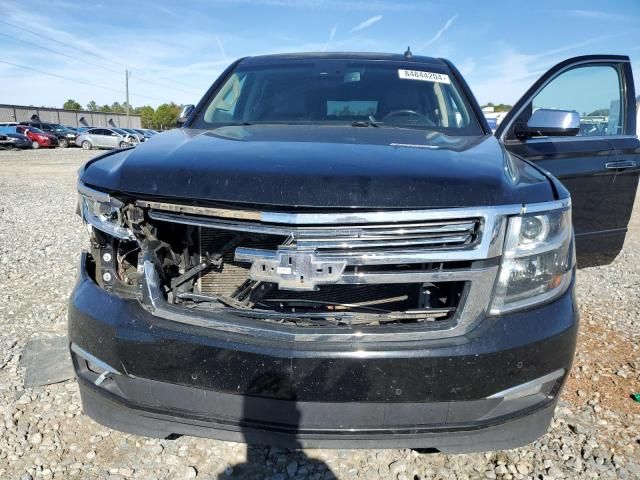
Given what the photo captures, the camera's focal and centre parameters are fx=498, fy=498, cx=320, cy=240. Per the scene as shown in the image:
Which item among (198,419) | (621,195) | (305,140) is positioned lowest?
(198,419)

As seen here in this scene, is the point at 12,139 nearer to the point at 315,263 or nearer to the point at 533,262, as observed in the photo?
the point at 315,263

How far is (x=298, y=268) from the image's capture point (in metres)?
1.54

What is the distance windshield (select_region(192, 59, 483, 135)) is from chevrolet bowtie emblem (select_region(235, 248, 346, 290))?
4.80 feet

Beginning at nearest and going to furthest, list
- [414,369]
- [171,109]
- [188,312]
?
[414,369] → [188,312] → [171,109]

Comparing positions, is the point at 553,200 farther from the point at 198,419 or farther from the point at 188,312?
the point at 198,419

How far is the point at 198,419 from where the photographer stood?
1.67 metres

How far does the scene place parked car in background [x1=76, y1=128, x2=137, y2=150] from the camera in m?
30.7

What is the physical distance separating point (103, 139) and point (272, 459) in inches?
1281

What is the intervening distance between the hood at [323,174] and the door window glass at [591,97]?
1677mm

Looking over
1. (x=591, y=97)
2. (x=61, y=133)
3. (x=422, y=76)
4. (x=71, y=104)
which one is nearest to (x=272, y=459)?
(x=422, y=76)

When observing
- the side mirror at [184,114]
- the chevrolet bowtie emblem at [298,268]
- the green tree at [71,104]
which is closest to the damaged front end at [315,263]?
the chevrolet bowtie emblem at [298,268]

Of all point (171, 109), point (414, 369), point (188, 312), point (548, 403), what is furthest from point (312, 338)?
point (171, 109)

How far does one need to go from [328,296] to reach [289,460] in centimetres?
80

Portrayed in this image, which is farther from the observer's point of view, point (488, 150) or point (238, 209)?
point (488, 150)
